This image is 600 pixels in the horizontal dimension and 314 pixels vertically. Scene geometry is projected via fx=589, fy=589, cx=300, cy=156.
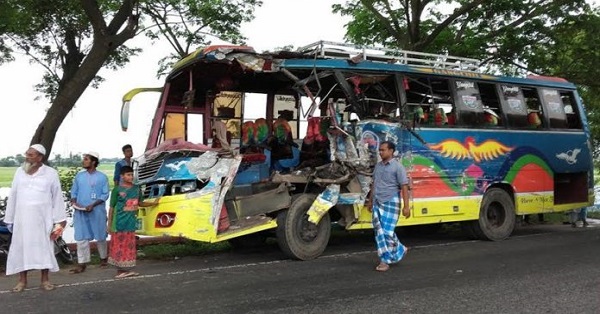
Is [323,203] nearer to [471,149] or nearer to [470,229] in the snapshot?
[471,149]

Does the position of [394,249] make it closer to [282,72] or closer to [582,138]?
[282,72]

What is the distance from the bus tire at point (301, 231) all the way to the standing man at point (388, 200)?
3.43ft

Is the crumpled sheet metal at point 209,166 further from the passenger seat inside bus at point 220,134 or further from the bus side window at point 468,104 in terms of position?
the bus side window at point 468,104

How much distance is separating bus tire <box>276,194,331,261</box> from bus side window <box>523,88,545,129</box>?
4.52 metres

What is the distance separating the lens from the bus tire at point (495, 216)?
9656 millimetres

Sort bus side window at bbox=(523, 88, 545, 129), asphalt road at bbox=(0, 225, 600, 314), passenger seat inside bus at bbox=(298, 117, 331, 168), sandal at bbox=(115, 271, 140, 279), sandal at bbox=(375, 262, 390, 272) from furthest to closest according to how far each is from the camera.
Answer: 1. bus side window at bbox=(523, 88, 545, 129)
2. passenger seat inside bus at bbox=(298, 117, 331, 168)
3. sandal at bbox=(375, 262, 390, 272)
4. sandal at bbox=(115, 271, 140, 279)
5. asphalt road at bbox=(0, 225, 600, 314)

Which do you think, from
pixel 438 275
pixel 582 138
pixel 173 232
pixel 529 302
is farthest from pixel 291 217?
pixel 582 138

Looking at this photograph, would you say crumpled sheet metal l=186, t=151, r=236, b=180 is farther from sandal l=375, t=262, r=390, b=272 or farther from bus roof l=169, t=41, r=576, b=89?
sandal l=375, t=262, r=390, b=272

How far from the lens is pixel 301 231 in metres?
7.79

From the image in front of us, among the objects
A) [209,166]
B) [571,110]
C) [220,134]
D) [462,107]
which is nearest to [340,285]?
[209,166]

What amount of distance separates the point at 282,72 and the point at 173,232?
254cm

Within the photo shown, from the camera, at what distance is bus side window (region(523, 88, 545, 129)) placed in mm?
10266

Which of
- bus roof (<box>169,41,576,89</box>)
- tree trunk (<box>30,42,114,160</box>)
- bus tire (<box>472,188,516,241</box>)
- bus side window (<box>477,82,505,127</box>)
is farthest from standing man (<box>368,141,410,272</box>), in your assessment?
tree trunk (<box>30,42,114,160</box>)

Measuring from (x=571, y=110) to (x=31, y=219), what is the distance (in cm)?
947
